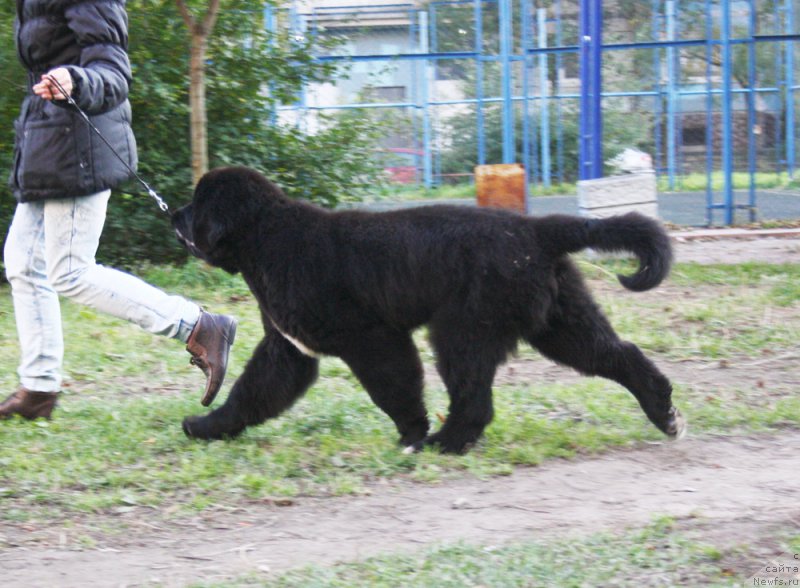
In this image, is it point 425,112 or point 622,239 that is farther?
point 425,112

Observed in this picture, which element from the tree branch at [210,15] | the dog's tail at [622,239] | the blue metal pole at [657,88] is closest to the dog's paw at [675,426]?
the dog's tail at [622,239]

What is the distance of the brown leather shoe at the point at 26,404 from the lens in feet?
16.8

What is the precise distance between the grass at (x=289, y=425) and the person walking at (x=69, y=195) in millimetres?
411

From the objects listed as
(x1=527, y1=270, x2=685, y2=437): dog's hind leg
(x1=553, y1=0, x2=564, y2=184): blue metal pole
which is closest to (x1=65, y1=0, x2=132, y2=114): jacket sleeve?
Answer: (x1=527, y1=270, x2=685, y2=437): dog's hind leg

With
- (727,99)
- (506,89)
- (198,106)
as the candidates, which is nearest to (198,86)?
(198,106)

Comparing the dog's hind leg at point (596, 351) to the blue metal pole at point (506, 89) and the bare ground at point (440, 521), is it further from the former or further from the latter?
the blue metal pole at point (506, 89)

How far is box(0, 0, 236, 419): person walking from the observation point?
4.68 m

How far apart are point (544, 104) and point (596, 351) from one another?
11.1 metres

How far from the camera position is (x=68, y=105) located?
4.66 metres

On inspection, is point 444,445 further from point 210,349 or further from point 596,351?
point 210,349

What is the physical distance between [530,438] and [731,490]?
38.6 inches

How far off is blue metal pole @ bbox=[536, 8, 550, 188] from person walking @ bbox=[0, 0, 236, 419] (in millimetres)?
10895

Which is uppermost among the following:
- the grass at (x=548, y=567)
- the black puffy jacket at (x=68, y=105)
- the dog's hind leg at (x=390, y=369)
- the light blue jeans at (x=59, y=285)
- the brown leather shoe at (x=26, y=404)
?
the black puffy jacket at (x=68, y=105)

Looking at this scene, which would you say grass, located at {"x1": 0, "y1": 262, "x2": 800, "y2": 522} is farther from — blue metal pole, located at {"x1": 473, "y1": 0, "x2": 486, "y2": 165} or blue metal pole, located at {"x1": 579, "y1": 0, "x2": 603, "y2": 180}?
blue metal pole, located at {"x1": 473, "y1": 0, "x2": 486, "y2": 165}
